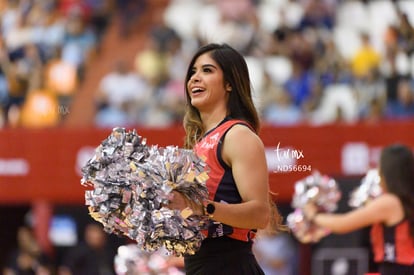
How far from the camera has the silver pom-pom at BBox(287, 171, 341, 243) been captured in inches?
247

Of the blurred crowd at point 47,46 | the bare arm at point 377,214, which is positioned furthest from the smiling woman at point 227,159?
the blurred crowd at point 47,46

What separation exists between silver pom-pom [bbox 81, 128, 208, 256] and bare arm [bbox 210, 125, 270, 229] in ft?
0.50

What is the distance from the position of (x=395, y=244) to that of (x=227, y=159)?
199cm

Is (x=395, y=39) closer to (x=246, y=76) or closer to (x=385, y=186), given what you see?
(x=385, y=186)

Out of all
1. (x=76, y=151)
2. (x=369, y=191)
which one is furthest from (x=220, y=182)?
(x=76, y=151)

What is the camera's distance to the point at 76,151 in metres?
10.8

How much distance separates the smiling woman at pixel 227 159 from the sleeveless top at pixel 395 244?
1772mm

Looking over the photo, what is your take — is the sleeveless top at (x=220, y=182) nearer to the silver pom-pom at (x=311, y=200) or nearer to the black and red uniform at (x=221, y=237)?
the black and red uniform at (x=221, y=237)

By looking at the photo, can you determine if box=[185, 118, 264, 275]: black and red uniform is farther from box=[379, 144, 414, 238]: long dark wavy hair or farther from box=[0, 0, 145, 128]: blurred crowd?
box=[0, 0, 145, 128]: blurred crowd

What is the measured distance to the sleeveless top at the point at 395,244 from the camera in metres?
5.66

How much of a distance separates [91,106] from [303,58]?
8.27ft

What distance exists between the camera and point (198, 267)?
4043 mm

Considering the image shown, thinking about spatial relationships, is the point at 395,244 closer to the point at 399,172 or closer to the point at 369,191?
the point at 399,172

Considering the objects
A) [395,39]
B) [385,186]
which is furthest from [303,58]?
[385,186]
